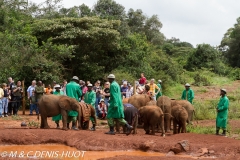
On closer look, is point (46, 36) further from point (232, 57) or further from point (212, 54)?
point (232, 57)

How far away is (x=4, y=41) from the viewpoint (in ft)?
71.5

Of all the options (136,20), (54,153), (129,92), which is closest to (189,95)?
(129,92)

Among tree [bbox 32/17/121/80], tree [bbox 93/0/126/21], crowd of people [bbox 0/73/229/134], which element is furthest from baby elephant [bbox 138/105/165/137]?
tree [bbox 93/0/126/21]

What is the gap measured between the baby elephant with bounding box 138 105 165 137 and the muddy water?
2.63 m

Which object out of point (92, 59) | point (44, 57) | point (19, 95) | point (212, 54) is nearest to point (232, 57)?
point (212, 54)

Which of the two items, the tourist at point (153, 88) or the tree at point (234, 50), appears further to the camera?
the tree at point (234, 50)

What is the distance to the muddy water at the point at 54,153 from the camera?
972cm

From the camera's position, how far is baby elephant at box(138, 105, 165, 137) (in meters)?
12.8

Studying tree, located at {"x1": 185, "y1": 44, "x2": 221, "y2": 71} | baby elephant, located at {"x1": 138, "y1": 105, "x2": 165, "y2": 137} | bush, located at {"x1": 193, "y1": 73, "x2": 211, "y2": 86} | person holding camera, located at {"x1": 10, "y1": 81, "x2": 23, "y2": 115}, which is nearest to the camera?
baby elephant, located at {"x1": 138, "y1": 105, "x2": 165, "y2": 137}

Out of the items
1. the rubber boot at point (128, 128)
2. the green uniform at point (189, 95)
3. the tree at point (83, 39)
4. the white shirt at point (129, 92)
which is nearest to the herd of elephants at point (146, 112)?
the rubber boot at point (128, 128)

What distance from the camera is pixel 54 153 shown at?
33.0 ft

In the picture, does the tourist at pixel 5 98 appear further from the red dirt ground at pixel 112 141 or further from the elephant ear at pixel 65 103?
the red dirt ground at pixel 112 141

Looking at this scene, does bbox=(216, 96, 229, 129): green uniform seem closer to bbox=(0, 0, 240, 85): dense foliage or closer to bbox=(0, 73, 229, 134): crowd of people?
bbox=(0, 73, 229, 134): crowd of people

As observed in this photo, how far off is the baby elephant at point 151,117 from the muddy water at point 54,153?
103 inches
